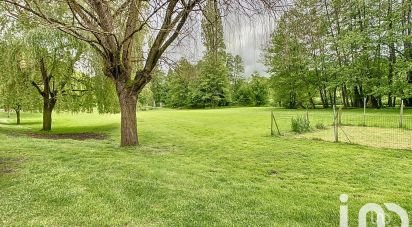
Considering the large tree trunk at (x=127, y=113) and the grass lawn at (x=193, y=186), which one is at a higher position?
the large tree trunk at (x=127, y=113)

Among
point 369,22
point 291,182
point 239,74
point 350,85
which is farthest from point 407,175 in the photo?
point 239,74

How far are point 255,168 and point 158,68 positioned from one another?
16.2ft

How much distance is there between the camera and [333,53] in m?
29.8

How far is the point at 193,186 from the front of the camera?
187 inches

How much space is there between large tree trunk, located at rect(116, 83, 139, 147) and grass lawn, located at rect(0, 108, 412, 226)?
33.3 inches

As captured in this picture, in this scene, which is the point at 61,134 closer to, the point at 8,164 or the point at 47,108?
the point at 47,108

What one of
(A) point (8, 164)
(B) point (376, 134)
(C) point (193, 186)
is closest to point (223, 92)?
(B) point (376, 134)

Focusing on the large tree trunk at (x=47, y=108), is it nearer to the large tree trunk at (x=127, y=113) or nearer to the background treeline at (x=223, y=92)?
the large tree trunk at (x=127, y=113)

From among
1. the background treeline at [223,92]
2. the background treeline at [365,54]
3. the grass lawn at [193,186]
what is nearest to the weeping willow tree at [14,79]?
the grass lawn at [193,186]

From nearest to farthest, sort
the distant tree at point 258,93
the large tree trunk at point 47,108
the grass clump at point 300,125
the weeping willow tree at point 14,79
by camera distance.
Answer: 1. the grass clump at point 300,125
2. the weeping willow tree at point 14,79
3. the large tree trunk at point 47,108
4. the distant tree at point 258,93

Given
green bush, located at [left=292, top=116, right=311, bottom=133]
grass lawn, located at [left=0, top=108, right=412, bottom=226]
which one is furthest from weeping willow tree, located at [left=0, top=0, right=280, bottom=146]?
green bush, located at [left=292, top=116, right=311, bottom=133]

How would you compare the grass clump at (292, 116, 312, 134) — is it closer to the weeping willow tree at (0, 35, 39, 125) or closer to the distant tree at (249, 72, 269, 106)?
the weeping willow tree at (0, 35, 39, 125)

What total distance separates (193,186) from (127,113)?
473cm

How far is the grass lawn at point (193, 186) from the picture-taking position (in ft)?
11.2
